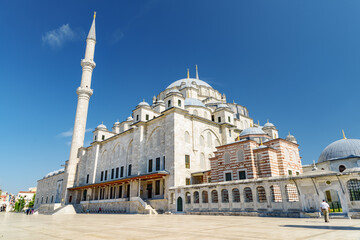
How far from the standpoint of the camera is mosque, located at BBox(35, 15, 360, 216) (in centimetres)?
1349

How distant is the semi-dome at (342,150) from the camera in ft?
79.3

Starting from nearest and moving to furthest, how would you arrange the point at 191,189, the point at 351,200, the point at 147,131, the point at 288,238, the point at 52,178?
1. the point at 288,238
2. the point at 351,200
3. the point at 191,189
4. the point at 147,131
5. the point at 52,178

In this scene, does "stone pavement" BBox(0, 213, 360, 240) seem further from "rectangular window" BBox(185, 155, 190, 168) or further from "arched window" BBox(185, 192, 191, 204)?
"rectangular window" BBox(185, 155, 190, 168)

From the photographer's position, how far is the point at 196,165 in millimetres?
24719

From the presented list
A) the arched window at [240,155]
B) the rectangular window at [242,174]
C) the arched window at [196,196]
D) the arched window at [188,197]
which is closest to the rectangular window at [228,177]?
the rectangular window at [242,174]

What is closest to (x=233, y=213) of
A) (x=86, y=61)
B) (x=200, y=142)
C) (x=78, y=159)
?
(x=200, y=142)

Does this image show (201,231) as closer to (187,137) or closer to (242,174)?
(242,174)

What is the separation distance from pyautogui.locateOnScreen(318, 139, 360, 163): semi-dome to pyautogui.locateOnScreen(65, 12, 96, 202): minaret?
112 feet

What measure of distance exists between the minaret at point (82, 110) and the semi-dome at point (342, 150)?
1343 inches

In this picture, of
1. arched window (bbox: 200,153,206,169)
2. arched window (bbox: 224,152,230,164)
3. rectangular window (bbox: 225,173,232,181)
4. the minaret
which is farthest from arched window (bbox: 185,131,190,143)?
the minaret

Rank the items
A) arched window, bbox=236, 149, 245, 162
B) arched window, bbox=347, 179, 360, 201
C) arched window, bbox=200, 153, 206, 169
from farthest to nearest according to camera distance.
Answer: arched window, bbox=200, 153, 206, 169 < arched window, bbox=236, 149, 245, 162 < arched window, bbox=347, 179, 360, 201

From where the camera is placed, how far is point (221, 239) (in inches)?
205

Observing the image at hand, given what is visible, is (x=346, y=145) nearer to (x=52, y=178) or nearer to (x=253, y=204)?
(x=253, y=204)

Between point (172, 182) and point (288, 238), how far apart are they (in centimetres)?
1753
